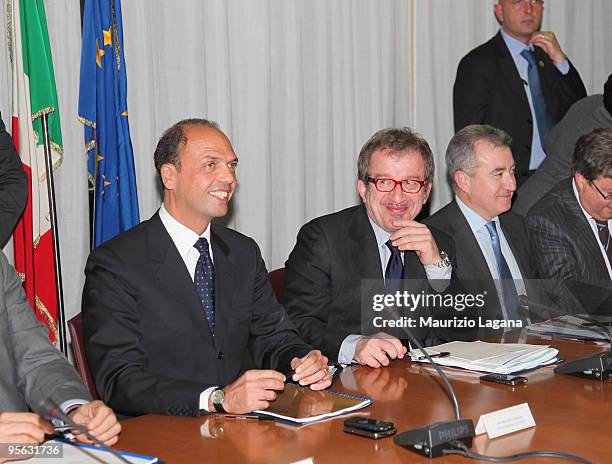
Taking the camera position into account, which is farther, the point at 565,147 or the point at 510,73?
the point at 510,73

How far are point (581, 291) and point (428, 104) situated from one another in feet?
8.12

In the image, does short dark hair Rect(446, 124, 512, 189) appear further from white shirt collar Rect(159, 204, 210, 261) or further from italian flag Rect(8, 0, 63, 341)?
italian flag Rect(8, 0, 63, 341)

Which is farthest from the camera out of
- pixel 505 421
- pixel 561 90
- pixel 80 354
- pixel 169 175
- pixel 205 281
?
pixel 561 90

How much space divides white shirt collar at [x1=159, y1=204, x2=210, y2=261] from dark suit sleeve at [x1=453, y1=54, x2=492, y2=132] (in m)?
3.02

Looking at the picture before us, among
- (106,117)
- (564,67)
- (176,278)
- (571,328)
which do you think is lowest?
(571,328)

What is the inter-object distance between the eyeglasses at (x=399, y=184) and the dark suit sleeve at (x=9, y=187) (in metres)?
1.54

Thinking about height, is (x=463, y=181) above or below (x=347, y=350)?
above

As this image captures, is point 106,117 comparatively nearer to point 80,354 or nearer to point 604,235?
point 80,354

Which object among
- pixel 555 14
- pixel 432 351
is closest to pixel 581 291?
pixel 432 351

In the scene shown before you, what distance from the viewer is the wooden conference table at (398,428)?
6.82 feet

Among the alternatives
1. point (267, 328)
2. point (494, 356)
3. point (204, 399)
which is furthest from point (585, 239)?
point (204, 399)

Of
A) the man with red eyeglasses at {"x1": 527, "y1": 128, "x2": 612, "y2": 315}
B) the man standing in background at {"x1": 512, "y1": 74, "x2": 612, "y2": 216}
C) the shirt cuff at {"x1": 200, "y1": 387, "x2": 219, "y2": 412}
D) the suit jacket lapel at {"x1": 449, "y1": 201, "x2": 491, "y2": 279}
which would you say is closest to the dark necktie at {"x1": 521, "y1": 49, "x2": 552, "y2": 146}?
the man standing in background at {"x1": 512, "y1": 74, "x2": 612, "y2": 216}

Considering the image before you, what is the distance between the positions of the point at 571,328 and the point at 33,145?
97.1 inches

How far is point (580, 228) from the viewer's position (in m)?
4.12
